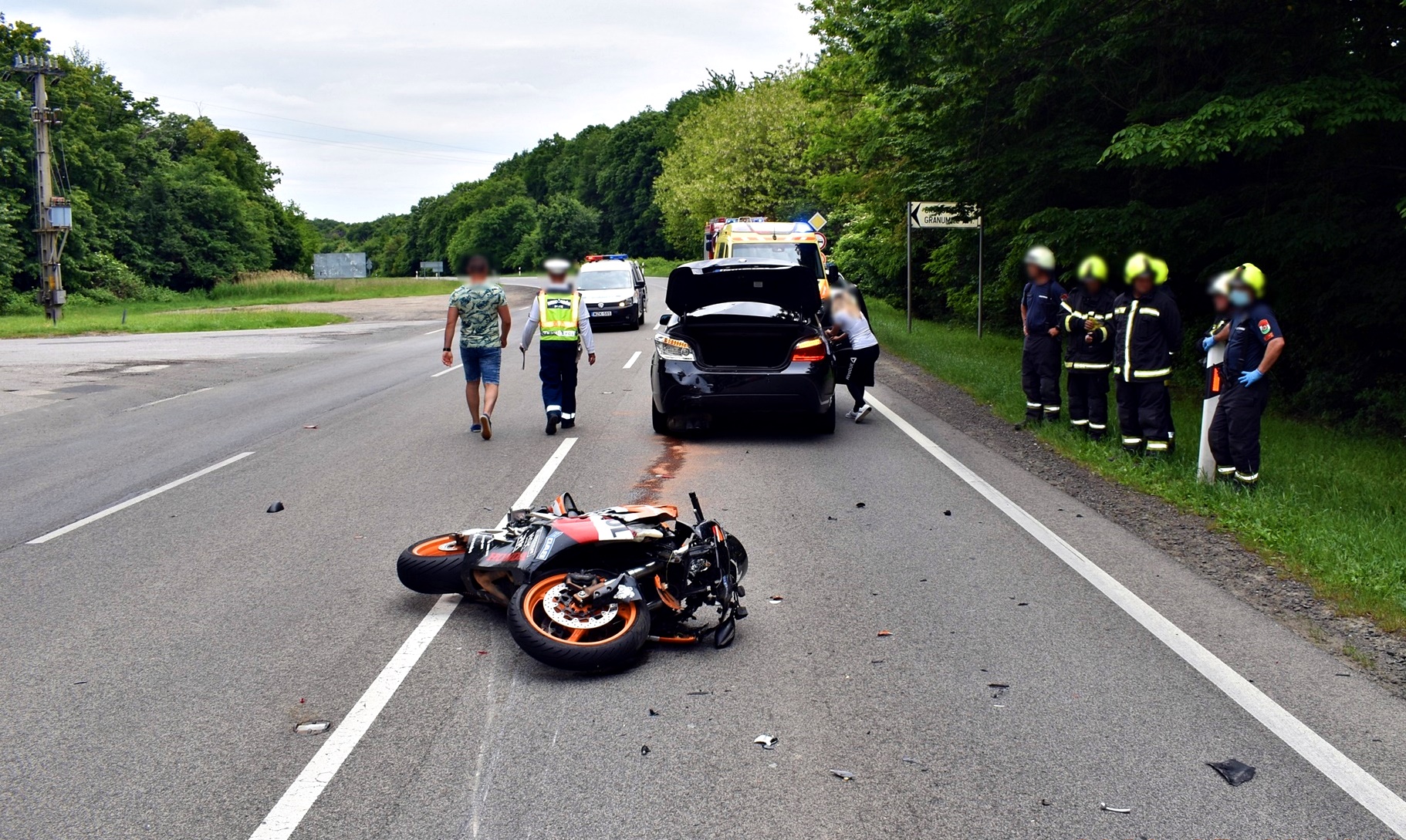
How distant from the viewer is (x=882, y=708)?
4520 mm

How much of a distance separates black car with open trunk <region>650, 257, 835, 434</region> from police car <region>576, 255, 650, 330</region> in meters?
16.2

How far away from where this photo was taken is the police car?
28.3m

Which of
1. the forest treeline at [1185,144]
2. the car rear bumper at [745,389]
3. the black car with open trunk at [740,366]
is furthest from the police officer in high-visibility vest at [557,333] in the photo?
the car rear bumper at [745,389]

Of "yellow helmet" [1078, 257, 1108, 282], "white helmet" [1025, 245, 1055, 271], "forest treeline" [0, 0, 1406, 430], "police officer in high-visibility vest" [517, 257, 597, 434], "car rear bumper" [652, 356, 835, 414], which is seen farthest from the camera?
"police officer in high-visibility vest" [517, 257, 597, 434]

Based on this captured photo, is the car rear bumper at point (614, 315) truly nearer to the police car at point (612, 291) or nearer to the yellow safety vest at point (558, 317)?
the police car at point (612, 291)

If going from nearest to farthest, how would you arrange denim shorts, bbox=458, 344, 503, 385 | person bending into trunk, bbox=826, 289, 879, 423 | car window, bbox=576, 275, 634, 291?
denim shorts, bbox=458, 344, 503, 385 < person bending into trunk, bbox=826, 289, 879, 423 < car window, bbox=576, 275, 634, 291

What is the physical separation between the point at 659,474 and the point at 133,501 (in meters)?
4.16

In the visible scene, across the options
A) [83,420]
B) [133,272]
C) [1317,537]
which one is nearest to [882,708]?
[1317,537]

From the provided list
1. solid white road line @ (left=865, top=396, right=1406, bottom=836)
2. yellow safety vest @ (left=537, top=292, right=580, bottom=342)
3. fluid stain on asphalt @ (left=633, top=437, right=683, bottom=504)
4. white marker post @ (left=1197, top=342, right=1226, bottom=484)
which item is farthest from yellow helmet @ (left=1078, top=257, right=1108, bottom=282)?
yellow safety vest @ (left=537, top=292, right=580, bottom=342)

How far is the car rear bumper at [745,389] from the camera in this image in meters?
11.0

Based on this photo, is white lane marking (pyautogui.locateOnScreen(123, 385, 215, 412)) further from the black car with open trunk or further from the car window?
the car window

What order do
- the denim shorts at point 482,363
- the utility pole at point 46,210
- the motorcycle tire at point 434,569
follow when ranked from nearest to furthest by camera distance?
1. the motorcycle tire at point 434,569
2. the denim shorts at point 482,363
3. the utility pole at point 46,210

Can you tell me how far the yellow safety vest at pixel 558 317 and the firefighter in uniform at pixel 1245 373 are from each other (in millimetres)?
6228

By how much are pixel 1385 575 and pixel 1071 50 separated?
935 cm
